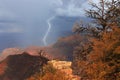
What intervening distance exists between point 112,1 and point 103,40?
6.84 metres

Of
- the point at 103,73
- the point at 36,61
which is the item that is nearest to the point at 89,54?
the point at 103,73

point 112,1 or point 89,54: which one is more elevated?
point 112,1

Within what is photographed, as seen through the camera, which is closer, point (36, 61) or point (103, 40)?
point (103, 40)

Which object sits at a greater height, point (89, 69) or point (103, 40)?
point (103, 40)

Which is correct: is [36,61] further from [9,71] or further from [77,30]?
[77,30]

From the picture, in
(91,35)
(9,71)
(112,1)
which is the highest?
(112,1)

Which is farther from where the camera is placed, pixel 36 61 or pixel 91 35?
pixel 36 61

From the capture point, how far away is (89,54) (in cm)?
6438

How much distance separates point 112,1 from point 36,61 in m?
95.1

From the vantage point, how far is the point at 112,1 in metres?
65.8

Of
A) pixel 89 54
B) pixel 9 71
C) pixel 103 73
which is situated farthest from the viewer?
pixel 9 71

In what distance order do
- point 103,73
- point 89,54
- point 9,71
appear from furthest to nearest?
1. point 9,71
2. point 89,54
3. point 103,73

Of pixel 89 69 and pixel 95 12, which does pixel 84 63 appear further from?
pixel 95 12

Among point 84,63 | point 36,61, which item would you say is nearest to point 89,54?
point 84,63
